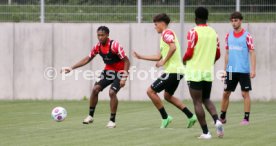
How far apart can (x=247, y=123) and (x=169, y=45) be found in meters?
2.45

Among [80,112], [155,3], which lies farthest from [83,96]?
[80,112]

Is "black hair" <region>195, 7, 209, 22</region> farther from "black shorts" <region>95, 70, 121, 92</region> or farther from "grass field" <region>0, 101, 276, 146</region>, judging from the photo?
"black shorts" <region>95, 70, 121, 92</region>

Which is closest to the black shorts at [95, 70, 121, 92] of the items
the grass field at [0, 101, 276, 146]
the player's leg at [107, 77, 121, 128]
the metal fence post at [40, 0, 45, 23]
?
the player's leg at [107, 77, 121, 128]

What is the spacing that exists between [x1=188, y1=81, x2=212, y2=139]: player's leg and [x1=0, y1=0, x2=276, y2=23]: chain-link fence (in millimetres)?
13352

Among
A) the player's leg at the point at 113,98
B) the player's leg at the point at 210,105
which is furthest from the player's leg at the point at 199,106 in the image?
the player's leg at the point at 113,98

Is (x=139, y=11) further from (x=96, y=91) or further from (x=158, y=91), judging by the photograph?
(x=158, y=91)

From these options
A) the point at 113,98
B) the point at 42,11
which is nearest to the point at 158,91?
the point at 113,98

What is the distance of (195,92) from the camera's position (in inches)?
470

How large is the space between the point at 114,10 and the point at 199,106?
14.3 metres

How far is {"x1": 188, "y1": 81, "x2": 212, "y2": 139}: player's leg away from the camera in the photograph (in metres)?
11.8

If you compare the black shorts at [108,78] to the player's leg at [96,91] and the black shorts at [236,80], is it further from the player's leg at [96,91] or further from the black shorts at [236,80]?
the black shorts at [236,80]

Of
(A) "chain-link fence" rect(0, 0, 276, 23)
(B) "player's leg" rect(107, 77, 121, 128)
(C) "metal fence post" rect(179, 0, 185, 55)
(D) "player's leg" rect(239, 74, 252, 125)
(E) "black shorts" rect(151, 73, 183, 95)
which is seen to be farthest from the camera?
(A) "chain-link fence" rect(0, 0, 276, 23)

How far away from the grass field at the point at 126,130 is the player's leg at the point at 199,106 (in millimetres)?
234

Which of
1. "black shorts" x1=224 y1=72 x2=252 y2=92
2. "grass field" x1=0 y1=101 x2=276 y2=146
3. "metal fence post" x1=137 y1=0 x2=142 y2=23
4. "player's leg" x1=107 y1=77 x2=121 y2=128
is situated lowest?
Answer: "grass field" x1=0 y1=101 x2=276 y2=146
